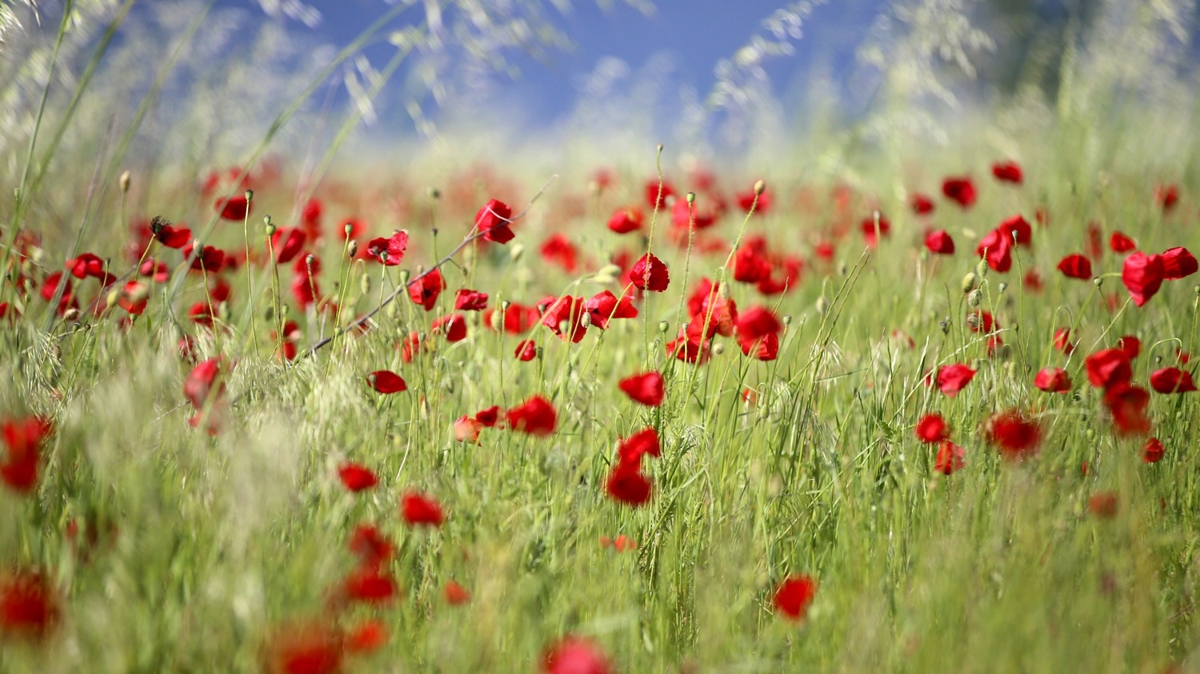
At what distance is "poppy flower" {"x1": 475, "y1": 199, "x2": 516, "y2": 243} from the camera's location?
139 centimetres

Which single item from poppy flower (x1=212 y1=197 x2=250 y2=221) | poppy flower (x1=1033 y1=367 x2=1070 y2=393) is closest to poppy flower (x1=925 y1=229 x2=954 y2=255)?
poppy flower (x1=1033 y1=367 x2=1070 y2=393)

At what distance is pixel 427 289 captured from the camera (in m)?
1.47

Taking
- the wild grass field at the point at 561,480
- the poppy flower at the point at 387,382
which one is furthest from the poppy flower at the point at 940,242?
the poppy flower at the point at 387,382

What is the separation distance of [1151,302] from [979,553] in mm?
1617

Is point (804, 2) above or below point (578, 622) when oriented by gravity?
→ above

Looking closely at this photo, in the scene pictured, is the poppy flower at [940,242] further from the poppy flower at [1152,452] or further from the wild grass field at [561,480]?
the poppy flower at [1152,452]

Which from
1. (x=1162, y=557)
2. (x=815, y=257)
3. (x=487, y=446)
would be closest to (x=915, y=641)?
(x=1162, y=557)

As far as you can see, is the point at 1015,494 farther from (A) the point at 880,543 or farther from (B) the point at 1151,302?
(B) the point at 1151,302

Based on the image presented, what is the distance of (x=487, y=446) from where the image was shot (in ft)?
4.17

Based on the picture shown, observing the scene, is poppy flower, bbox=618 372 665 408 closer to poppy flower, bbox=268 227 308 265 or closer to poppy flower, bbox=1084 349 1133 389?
poppy flower, bbox=1084 349 1133 389

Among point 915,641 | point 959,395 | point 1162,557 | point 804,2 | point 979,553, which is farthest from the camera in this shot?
point 804,2

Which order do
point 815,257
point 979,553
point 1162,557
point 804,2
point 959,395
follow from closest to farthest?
point 979,553, point 1162,557, point 959,395, point 804,2, point 815,257

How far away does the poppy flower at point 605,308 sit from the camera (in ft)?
4.24

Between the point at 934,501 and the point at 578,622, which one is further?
the point at 934,501
